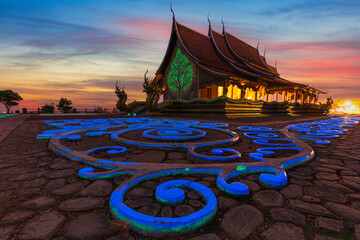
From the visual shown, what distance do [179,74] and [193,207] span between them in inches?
516

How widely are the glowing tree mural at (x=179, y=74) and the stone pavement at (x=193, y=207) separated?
11.8 metres

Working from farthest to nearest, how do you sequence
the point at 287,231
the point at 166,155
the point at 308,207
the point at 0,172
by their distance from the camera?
the point at 166,155
the point at 0,172
the point at 308,207
the point at 287,231

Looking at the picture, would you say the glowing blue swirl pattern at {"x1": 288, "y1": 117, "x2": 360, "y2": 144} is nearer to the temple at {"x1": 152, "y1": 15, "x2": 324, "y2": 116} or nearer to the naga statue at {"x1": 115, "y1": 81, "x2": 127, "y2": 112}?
the temple at {"x1": 152, "y1": 15, "x2": 324, "y2": 116}

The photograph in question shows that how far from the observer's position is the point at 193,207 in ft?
3.45

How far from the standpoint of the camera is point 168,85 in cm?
1425

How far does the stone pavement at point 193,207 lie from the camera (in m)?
0.87

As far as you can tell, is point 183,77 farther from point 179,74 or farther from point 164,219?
point 164,219

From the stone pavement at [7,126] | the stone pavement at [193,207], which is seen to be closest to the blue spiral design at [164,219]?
the stone pavement at [193,207]

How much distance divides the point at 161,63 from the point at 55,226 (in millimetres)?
14398

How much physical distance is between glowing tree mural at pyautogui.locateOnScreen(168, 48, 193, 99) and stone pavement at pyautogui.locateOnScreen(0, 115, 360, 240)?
11.8m

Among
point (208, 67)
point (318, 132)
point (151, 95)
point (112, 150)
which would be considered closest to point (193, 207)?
point (112, 150)

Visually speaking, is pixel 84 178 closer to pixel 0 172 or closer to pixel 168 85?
pixel 0 172

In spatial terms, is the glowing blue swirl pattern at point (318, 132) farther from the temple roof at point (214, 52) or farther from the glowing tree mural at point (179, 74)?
the glowing tree mural at point (179, 74)

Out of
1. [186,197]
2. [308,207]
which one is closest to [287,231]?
[308,207]
